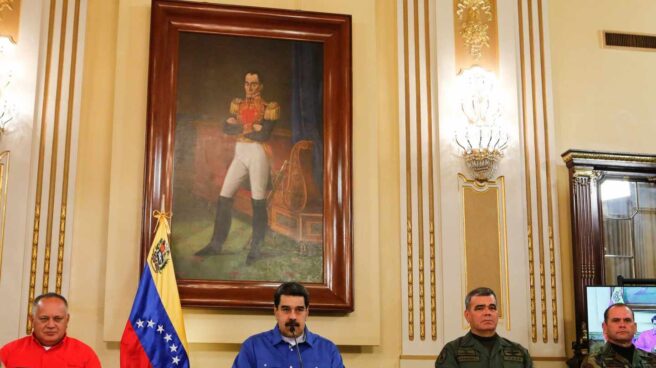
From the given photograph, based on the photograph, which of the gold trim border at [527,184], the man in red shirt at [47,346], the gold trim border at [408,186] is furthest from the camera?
the gold trim border at [527,184]

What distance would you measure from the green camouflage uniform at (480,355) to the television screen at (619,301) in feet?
4.24

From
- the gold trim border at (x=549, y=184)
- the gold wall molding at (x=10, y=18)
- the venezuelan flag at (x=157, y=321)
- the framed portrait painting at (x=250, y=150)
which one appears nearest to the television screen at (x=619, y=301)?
the gold trim border at (x=549, y=184)

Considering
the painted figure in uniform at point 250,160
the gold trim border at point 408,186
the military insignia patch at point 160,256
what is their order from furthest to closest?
the gold trim border at point 408,186, the painted figure in uniform at point 250,160, the military insignia patch at point 160,256

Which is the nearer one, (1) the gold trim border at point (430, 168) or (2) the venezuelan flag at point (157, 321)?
(2) the venezuelan flag at point (157, 321)

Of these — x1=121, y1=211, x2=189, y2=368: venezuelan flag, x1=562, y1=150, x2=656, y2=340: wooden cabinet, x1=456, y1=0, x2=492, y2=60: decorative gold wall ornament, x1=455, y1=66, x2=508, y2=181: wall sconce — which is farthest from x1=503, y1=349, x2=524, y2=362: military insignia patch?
x1=456, y1=0, x2=492, y2=60: decorative gold wall ornament

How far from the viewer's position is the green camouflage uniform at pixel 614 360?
5098 millimetres

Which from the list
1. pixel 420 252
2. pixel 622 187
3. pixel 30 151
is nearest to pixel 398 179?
pixel 420 252

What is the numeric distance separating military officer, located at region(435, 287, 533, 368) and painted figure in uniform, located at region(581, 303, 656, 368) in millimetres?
444

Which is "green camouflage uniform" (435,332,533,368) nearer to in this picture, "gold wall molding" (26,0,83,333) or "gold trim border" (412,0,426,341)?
"gold trim border" (412,0,426,341)

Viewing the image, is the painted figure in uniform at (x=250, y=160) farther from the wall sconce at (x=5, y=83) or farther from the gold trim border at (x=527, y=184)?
the gold trim border at (x=527, y=184)

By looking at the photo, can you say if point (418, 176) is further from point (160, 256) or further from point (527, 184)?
point (160, 256)

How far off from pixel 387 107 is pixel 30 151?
269cm

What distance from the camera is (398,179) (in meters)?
6.68

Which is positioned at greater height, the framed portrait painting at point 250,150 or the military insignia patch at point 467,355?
the framed portrait painting at point 250,150
